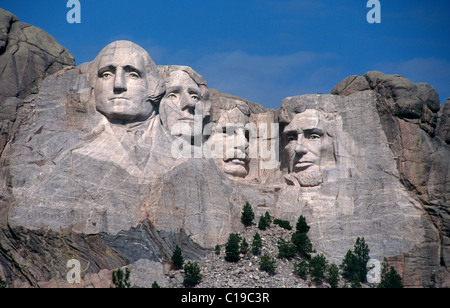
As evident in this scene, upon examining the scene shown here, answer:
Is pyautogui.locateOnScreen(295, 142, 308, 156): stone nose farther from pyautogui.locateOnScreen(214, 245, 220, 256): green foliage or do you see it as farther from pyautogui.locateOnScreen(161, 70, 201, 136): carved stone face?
pyautogui.locateOnScreen(214, 245, 220, 256): green foliage

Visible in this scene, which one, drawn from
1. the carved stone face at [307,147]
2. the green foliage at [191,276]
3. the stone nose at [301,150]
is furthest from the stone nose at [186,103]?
the green foliage at [191,276]

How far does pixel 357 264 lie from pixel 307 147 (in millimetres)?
4442

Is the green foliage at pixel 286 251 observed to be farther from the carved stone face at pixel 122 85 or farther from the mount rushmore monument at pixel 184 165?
the carved stone face at pixel 122 85

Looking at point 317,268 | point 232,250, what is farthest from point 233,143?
point 317,268

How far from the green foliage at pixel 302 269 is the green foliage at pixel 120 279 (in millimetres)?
4689

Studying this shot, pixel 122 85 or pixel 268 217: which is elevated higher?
pixel 122 85

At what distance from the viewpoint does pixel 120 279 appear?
29.7 meters

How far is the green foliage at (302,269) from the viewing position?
104 ft

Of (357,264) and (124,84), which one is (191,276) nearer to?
(357,264)

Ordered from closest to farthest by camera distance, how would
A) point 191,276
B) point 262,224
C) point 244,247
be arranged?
point 191,276
point 244,247
point 262,224

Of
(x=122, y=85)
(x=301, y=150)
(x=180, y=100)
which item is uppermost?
(x=180, y=100)

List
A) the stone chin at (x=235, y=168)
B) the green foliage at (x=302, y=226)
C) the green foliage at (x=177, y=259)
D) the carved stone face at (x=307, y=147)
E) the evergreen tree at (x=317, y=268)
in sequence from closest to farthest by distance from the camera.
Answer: the green foliage at (x=177, y=259) < the evergreen tree at (x=317, y=268) < the green foliage at (x=302, y=226) < the carved stone face at (x=307, y=147) < the stone chin at (x=235, y=168)

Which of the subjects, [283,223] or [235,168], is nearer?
[283,223]
